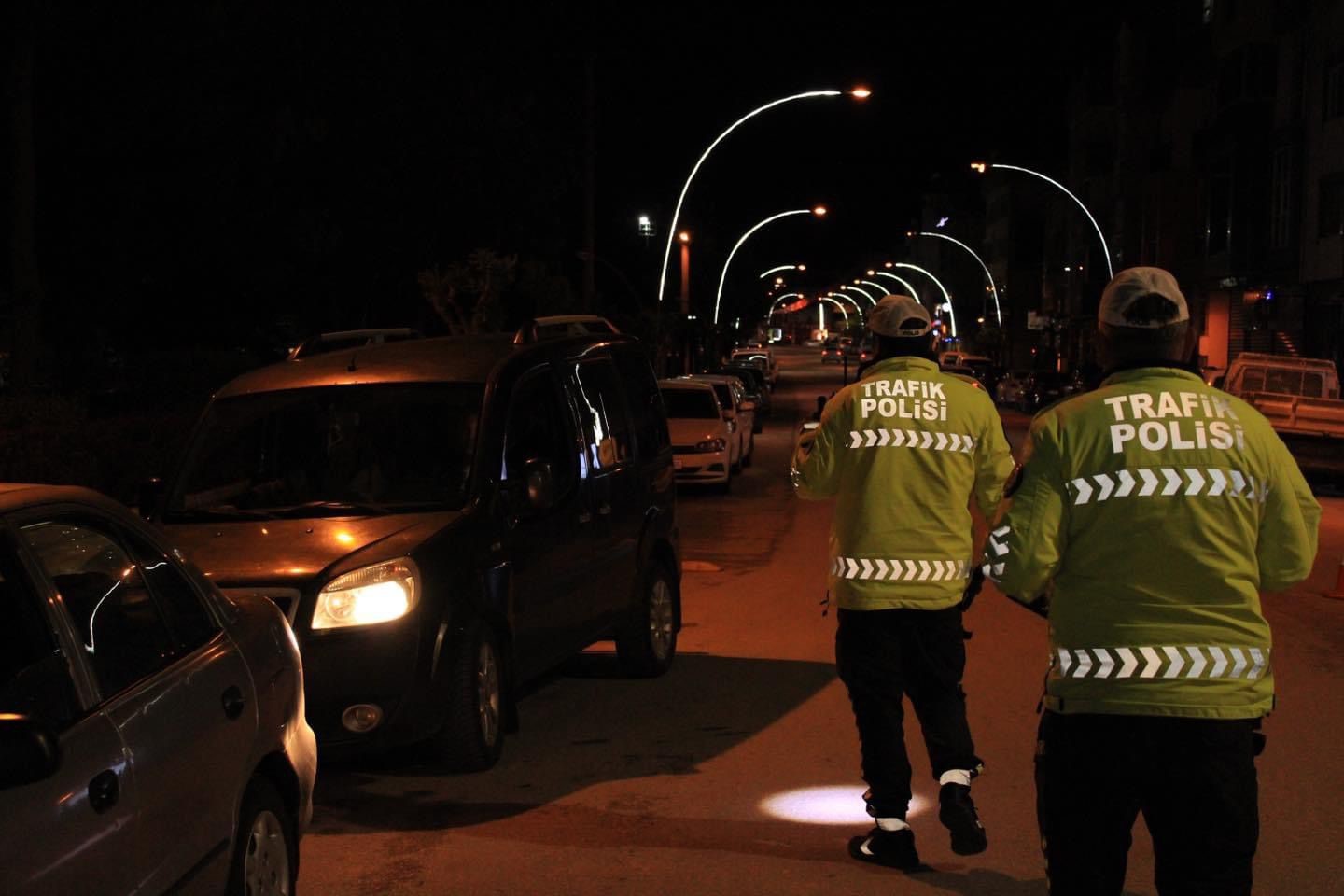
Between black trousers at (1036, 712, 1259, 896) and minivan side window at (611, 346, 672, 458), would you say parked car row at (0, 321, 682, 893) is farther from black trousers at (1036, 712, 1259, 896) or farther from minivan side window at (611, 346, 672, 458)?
black trousers at (1036, 712, 1259, 896)

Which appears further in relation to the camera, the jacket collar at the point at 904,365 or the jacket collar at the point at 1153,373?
the jacket collar at the point at 904,365

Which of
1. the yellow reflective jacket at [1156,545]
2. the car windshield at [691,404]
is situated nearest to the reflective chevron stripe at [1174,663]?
the yellow reflective jacket at [1156,545]

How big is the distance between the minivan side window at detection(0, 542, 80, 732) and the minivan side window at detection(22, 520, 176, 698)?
12 cm

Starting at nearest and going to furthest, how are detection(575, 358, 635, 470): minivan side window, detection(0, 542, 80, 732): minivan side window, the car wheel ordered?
Answer: detection(0, 542, 80, 732): minivan side window, detection(575, 358, 635, 470): minivan side window, the car wheel

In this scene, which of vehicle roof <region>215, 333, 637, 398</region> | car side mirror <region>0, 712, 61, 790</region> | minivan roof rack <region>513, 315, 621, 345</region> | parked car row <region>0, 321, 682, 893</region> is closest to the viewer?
car side mirror <region>0, 712, 61, 790</region>

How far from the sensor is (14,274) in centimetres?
1922

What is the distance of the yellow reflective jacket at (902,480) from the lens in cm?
597

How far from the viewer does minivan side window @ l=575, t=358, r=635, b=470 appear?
9.14 metres

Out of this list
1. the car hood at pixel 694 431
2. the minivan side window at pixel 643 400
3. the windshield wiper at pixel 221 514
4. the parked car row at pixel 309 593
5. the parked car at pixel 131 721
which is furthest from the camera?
the car hood at pixel 694 431

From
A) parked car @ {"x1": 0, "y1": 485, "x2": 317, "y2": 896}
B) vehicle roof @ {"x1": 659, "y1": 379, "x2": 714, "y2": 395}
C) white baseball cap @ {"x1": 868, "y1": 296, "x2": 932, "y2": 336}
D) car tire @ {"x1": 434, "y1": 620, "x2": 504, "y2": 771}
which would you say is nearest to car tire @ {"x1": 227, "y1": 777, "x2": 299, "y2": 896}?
parked car @ {"x1": 0, "y1": 485, "x2": 317, "y2": 896}

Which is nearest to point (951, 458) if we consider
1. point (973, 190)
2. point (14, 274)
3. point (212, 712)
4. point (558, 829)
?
point (558, 829)

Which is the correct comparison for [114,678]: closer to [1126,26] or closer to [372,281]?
[372,281]

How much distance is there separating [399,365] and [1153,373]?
5.20 m

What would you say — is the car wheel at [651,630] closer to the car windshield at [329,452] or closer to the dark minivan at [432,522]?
the dark minivan at [432,522]
